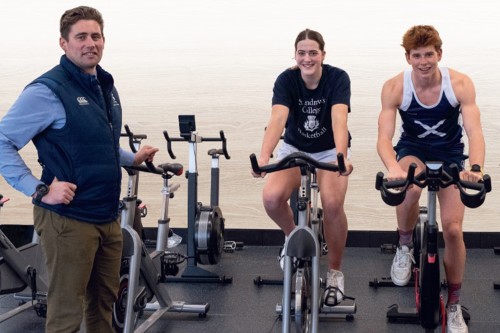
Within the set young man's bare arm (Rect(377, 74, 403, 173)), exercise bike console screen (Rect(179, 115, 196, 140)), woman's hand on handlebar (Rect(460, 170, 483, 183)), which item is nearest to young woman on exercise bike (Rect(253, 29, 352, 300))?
young man's bare arm (Rect(377, 74, 403, 173))

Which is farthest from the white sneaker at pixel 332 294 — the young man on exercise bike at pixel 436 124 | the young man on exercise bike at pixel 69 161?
the young man on exercise bike at pixel 69 161

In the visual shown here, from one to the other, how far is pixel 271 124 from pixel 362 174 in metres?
2.79

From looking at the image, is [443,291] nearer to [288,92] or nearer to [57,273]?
[288,92]

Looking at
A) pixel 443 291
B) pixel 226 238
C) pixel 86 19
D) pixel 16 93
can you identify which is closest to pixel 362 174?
pixel 226 238

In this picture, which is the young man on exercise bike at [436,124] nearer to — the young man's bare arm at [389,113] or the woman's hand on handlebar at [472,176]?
the young man's bare arm at [389,113]

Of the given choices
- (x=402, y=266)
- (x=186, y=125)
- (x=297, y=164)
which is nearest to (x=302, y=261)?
(x=297, y=164)

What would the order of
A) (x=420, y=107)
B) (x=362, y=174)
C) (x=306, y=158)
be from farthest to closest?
(x=362, y=174)
(x=420, y=107)
(x=306, y=158)

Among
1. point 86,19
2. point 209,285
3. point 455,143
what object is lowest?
point 209,285

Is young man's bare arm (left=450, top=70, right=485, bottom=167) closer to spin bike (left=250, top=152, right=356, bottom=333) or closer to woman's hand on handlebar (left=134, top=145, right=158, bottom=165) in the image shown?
spin bike (left=250, top=152, right=356, bottom=333)

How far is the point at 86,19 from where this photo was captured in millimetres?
3359

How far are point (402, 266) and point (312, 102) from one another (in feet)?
3.73

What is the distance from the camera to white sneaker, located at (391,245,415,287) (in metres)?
4.98

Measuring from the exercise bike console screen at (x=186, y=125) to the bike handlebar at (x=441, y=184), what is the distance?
2156 mm

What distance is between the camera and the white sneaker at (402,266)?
4.98 m
